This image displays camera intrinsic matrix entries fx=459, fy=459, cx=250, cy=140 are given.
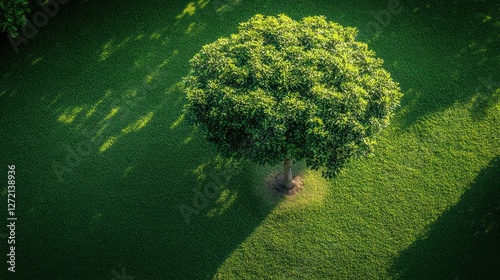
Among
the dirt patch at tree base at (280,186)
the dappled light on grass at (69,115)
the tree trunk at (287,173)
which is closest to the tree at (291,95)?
the tree trunk at (287,173)

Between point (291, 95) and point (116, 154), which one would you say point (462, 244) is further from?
point (116, 154)

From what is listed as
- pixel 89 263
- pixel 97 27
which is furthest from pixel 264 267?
pixel 97 27

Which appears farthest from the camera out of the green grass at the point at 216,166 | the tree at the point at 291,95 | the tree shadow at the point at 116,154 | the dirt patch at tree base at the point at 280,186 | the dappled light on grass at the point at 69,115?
the dappled light on grass at the point at 69,115

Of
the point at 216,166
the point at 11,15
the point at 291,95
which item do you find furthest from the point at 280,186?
the point at 11,15

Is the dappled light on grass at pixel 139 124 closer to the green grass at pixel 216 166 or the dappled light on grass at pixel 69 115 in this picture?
the green grass at pixel 216 166

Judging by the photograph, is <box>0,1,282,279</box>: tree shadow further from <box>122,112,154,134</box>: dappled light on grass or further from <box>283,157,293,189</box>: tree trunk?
<box>283,157,293,189</box>: tree trunk

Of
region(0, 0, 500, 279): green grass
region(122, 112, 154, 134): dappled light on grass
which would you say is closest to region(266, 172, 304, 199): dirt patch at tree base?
region(0, 0, 500, 279): green grass
